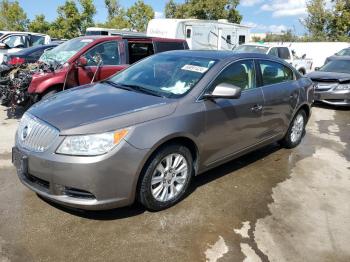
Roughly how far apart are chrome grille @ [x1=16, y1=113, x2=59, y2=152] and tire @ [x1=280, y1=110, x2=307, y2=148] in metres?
3.95

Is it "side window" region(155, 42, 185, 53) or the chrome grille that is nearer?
the chrome grille

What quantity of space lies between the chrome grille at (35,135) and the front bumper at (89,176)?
8 centimetres

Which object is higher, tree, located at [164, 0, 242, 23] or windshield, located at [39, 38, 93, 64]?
tree, located at [164, 0, 242, 23]

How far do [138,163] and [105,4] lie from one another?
39726 millimetres

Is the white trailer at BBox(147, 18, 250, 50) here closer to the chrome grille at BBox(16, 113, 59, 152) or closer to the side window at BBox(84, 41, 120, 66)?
the side window at BBox(84, 41, 120, 66)

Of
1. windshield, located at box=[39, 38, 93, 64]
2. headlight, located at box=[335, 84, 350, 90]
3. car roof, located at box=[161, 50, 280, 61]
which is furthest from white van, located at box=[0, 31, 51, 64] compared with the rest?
car roof, located at box=[161, 50, 280, 61]

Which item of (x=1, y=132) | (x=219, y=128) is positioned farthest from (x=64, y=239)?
(x=1, y=132)

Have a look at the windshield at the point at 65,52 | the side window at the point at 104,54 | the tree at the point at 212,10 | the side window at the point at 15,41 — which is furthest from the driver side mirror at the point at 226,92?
the tree at the point at 212,10

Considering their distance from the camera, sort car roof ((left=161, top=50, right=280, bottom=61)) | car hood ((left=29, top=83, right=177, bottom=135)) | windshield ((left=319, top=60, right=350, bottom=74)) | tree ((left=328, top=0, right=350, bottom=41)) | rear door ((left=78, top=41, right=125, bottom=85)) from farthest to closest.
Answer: tree ((left=328, top=0, right=350, bottom=41)) < windshield ((left=319, top=60, right=350, bottom=74)) < rear door ((left=78, top=41, right=125, bottom=85)) < car roof ((left=161, top=50, right=280, bottom=61)) < car hood ((left=29, top=83, right=177, bottom=135))

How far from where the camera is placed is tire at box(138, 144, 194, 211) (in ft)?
11.8

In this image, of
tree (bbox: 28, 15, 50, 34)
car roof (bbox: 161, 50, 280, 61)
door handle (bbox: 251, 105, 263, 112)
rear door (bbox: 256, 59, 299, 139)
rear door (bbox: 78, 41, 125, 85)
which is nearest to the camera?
car roof (bbox: 161, 50, 280, 61)

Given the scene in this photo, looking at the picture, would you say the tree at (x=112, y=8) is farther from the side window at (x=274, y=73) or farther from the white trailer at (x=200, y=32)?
the side window at (x=274, y=73)

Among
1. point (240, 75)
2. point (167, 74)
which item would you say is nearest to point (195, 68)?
point (167, 74)

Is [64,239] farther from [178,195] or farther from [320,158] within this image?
[320,158]
